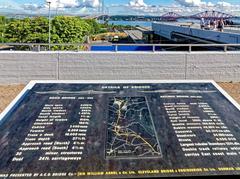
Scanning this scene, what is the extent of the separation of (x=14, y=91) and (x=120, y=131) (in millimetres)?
8183

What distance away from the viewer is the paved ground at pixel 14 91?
34.5ft

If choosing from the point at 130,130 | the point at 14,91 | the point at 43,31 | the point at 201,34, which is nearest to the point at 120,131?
the point at 130,130

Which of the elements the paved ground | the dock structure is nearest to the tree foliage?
the dock structure

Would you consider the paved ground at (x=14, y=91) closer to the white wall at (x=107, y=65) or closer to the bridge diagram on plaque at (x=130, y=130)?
the white wall at (x=107, y=65)

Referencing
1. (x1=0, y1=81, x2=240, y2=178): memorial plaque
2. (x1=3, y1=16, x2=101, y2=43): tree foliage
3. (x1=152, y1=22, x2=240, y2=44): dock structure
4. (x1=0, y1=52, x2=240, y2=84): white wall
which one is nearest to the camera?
(x1=0, y1=81, x2=240, y2=178): memorial plaque

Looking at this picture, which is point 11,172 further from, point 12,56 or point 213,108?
point 12,56

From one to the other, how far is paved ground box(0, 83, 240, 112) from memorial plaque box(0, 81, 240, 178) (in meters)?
5.93

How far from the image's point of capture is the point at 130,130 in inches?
151

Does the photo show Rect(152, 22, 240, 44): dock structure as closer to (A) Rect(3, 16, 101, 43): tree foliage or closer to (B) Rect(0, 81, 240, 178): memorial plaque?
(A) Rect(3, 16, 101, 43): tree foliage

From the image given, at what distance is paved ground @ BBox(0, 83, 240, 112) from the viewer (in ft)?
34.5

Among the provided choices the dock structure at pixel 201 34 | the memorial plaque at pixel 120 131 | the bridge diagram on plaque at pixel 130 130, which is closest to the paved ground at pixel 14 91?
the memorial plaque at pixel 120 131

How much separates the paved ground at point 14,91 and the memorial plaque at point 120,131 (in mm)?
5933

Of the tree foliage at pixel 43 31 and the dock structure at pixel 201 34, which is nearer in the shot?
the dock structure at pixel 201 34

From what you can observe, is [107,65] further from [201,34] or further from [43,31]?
[43,31]
